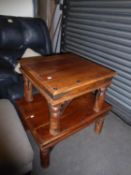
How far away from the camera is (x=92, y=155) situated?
1311 millimetres

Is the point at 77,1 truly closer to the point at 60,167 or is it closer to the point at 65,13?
the point at 65,13

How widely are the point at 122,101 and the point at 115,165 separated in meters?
0.77

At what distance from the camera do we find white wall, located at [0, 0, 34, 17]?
6.66 feet

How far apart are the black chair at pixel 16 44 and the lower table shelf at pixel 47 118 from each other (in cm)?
19

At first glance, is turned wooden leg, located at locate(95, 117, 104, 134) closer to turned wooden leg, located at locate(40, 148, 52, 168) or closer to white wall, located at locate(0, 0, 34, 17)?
turned wooden leg, located at locate(40, 148, 52, 168)

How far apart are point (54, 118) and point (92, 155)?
58 centimetres

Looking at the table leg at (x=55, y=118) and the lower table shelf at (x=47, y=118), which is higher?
the table leg at (x=55, y=118)

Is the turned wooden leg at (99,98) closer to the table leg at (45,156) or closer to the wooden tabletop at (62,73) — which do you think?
the wooden tabletop at (62,73)

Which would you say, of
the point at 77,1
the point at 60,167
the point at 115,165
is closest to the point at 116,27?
the point at 77,1

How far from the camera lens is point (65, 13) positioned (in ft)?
7.82

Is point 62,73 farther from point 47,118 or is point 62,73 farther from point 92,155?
point 92,155

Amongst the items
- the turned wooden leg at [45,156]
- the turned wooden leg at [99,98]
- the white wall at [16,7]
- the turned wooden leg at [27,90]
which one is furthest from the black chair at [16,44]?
the turned wooden leg at [99,98]

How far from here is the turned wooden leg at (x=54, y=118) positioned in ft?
3.23

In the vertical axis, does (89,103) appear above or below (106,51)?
below
